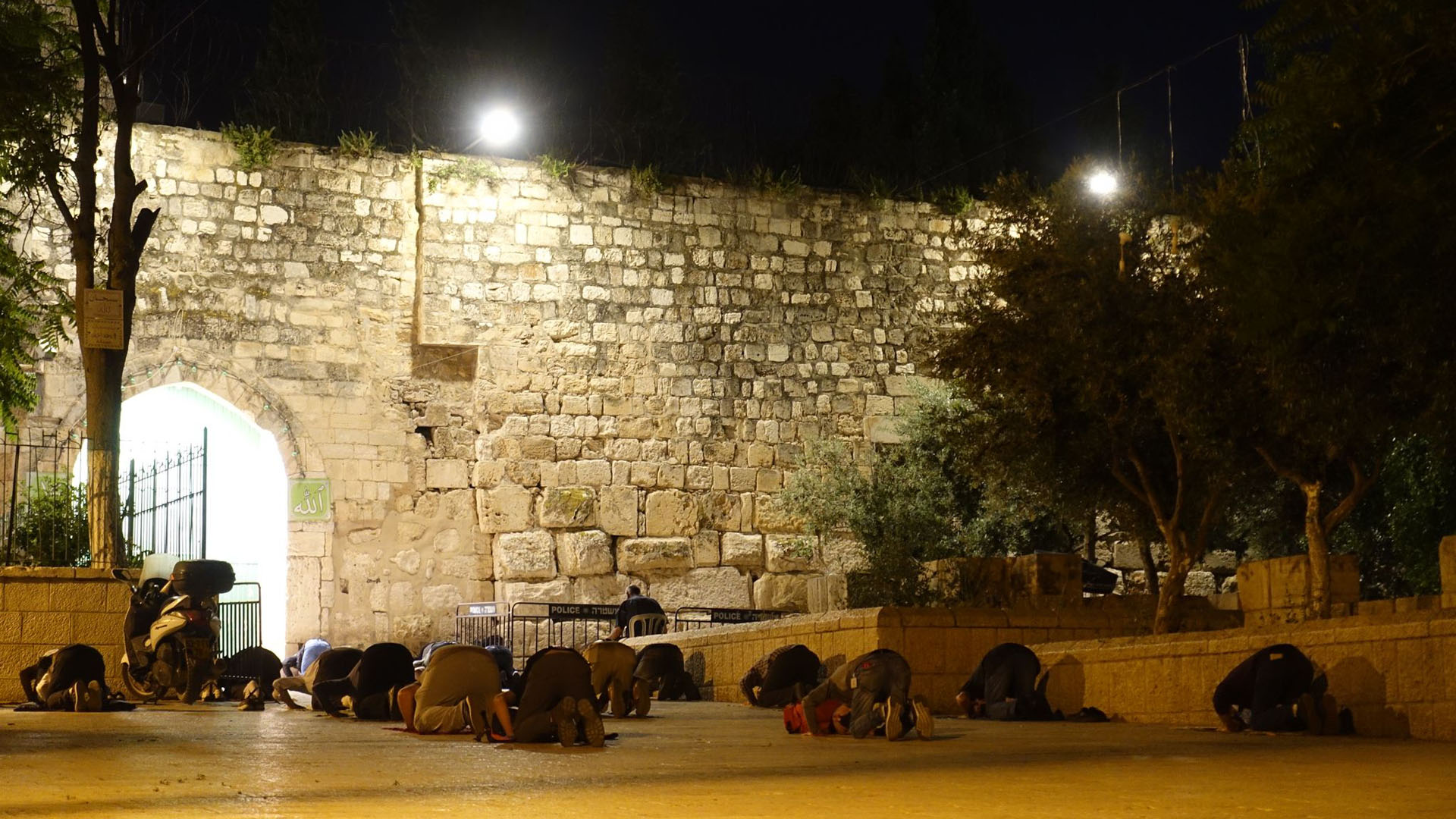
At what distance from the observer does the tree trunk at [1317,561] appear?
34.9ft

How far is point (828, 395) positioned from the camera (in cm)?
1794

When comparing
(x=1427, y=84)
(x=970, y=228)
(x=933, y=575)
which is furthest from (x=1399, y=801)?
(x=970, y=228)

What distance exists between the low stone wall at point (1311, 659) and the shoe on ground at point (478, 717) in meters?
3.97

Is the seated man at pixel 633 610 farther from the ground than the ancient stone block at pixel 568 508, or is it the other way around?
the ancient stone block at pixel 568 508

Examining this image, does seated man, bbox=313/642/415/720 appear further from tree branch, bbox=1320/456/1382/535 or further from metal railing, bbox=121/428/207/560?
tree branch, bbox=1320/456/1382/535

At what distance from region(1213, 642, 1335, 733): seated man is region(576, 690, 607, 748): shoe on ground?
320 centimetres

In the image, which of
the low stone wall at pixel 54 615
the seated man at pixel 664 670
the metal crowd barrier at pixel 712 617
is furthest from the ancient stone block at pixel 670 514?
the low stone wall at pixel 54 615

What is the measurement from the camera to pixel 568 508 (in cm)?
1677

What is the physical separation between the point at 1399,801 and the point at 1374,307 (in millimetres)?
3773

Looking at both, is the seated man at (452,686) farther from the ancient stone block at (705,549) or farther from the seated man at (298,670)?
the ancient stone block at (705,549)

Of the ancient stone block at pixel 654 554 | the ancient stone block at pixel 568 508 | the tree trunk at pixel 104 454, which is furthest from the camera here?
the ancient stone block at pixel 654 554

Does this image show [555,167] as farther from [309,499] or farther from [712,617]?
[712,617]

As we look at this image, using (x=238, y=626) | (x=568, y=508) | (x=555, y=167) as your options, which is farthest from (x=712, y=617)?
(x=555, y=167)

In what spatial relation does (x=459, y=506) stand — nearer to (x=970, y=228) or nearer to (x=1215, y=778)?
(x=970, y=228)
